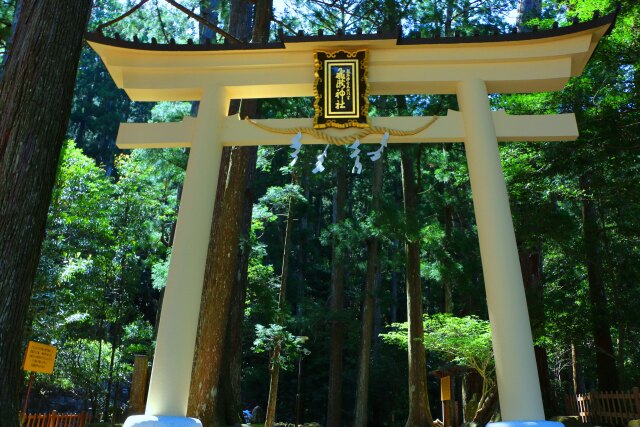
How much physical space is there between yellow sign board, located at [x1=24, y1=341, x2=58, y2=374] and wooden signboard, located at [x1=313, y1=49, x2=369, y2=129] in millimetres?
4392

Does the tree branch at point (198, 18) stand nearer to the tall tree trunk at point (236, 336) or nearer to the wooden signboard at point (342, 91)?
the tall tree trunk at point (236, 336)

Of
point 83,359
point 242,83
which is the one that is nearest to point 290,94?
point 242,83

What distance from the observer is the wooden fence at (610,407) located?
872 cm

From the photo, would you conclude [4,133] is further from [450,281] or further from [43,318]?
[450,281]

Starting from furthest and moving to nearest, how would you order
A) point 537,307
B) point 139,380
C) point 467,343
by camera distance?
point 537,307 → point 467,343 → point 139,380

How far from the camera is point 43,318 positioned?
31.4 feet

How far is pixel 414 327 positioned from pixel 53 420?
6.74 metres

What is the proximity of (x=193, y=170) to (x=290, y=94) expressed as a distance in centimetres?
121

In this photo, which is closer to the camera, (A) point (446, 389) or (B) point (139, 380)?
(B) point (139, 380)

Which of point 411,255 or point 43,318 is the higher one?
point 411,255

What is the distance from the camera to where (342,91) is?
4832mm

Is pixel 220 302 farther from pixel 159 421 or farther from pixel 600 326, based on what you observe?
pixel 600 326

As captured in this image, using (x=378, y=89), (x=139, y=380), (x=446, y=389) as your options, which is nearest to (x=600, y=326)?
(x=446, y=389)

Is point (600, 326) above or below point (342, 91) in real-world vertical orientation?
below
